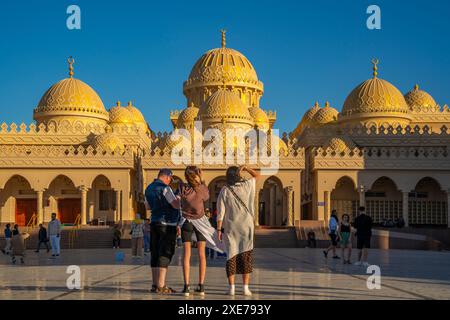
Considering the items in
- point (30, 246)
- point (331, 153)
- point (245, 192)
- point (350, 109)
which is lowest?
point (30, 246)

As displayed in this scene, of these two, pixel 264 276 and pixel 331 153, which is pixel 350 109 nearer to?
pixel 331 153

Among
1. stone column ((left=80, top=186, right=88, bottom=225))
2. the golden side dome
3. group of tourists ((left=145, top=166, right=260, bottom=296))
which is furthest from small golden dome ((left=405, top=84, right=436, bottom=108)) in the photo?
group of tourists ((left=145, top=166, right=260, bottom=296))

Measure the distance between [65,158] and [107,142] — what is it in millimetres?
3080

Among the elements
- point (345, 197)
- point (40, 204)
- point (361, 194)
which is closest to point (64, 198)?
point (40, 204)

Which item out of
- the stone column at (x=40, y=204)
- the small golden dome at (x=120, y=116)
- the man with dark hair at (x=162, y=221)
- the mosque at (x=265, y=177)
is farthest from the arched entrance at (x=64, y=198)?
the man with dark hair at (x=162, y=221)

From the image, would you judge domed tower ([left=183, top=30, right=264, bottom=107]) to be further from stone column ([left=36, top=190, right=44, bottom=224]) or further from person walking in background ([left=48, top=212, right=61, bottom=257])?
person walking in background ([left=48, top=212, right=61, bottom=257])

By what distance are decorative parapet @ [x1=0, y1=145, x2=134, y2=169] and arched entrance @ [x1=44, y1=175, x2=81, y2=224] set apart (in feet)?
6.57

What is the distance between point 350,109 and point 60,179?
2013 centimetres

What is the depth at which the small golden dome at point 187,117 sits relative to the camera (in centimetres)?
4947

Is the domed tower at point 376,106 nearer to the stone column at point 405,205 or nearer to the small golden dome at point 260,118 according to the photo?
the small golden dome at point 260,118

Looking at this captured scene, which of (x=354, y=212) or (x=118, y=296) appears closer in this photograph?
(x=118, y=296)

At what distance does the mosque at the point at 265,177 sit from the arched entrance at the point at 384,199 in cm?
6

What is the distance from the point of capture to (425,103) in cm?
5597
